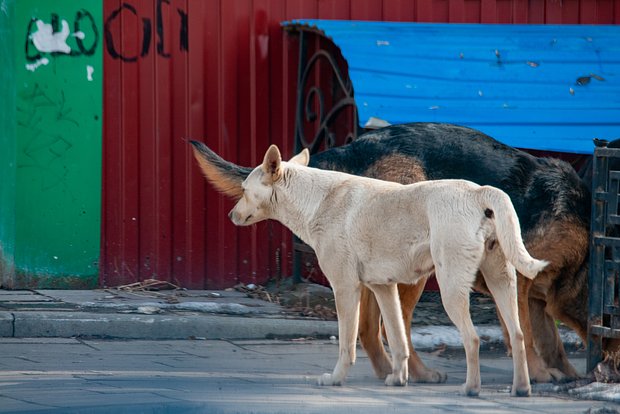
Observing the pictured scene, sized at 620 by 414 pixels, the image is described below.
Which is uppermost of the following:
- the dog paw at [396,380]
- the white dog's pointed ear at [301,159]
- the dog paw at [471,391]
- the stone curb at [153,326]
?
the white dog's pointed ear at [301,159]

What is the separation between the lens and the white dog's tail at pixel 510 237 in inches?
→ 259

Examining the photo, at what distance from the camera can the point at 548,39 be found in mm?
10859

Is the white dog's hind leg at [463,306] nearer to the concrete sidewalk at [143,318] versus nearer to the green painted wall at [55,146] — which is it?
the concrete sidewalk at [143,318]

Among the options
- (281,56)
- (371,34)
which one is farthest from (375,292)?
(281,56)

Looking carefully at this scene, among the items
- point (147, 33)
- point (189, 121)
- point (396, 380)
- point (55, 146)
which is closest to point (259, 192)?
point (396, 380)

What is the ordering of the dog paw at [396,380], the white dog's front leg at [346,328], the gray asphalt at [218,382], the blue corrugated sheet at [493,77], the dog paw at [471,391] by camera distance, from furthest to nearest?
the blue corrugated sheet at [493,77] → the dog paw at [396,380] → the white dog's front leg at [346,328] → the dog paw at [471,391] → the gray asphalt at [218,382]

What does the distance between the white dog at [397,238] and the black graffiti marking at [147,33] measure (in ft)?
11.7

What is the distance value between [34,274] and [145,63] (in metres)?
2.26

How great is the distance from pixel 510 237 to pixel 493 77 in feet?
12.5

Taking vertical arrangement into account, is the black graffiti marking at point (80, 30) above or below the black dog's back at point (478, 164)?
A: above

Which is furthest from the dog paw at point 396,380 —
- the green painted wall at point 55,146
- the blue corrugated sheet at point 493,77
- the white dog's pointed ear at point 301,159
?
the green painted wall at point 55,146

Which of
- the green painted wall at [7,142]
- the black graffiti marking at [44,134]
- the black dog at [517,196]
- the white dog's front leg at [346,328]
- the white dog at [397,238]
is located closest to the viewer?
the white dog at [397,238]

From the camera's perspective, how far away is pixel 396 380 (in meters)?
7.39

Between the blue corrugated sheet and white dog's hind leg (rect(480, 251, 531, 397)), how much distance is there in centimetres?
242
